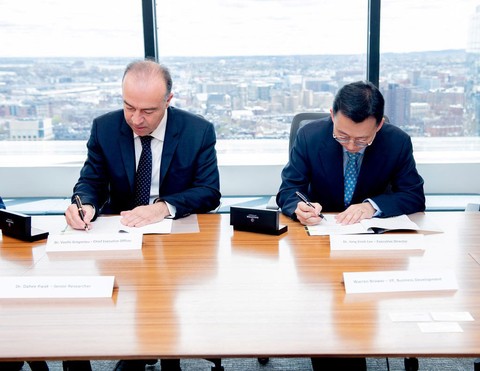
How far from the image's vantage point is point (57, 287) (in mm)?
1600

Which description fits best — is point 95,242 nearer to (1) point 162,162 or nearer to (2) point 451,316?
(1) point 162,162

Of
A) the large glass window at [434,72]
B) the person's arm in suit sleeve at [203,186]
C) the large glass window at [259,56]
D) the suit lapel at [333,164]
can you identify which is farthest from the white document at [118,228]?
the large glass window at [434,72]

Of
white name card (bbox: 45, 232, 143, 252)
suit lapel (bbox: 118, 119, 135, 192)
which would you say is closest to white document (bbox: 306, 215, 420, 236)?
white name card (bbox: 45, 232, 143, 252)

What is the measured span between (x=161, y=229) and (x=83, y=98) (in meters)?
2.72

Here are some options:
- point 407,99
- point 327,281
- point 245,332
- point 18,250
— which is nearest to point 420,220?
point 327,281

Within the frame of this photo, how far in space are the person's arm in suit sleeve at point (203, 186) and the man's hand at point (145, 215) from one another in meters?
0.08

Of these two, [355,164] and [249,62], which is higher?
[249,62]

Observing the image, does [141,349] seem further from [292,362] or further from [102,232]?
[292,362]

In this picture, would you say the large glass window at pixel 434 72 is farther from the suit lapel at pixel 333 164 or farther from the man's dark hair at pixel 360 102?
the man's dark hair at pixel 360 102

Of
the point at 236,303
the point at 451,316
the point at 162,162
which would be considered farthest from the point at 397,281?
the point at 162,162

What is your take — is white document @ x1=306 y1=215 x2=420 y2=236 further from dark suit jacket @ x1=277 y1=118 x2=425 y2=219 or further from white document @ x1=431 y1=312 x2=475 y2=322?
white document @ x1=431 y1=312 x2=475 y2=322

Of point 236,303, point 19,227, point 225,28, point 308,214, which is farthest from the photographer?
point 225,28

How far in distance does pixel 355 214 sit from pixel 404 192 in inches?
15.2

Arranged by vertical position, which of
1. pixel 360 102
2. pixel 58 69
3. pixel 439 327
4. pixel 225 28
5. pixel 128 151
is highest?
pixel 225 28
